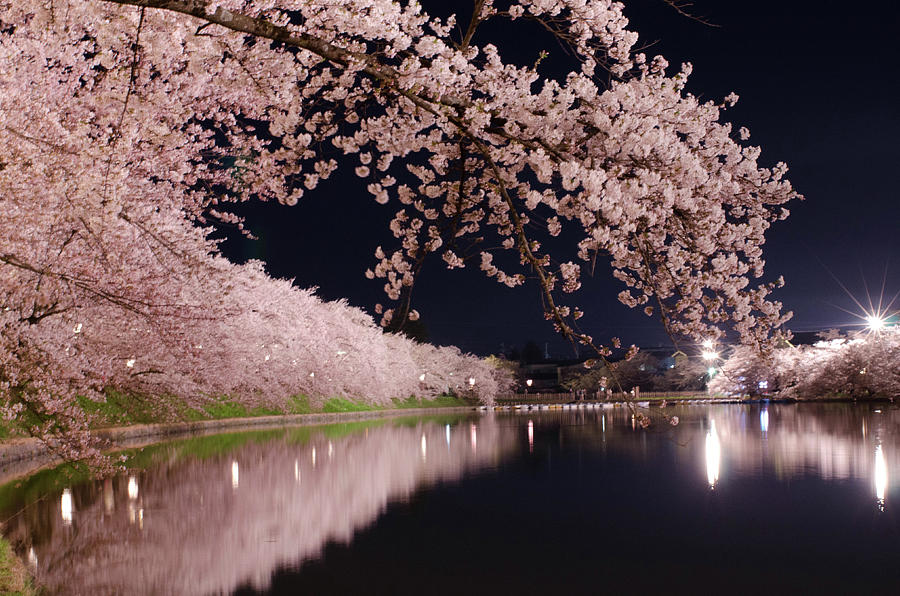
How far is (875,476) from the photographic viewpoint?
14844mm

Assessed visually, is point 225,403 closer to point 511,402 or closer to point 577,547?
point 577,547

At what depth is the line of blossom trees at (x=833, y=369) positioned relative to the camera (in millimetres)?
49562

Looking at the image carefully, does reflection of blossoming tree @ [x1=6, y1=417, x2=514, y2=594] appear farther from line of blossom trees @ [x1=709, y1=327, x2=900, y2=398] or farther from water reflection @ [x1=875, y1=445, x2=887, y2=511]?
line of blossom trees @ [x1=709, y1=327, x2=900, y2=398]

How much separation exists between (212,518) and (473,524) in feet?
12.9

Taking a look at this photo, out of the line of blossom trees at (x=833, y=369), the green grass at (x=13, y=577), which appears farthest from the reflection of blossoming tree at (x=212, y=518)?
the line of blossom trees at (x=833, y=369)

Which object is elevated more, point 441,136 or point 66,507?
point 441,136

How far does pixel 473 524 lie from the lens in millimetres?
11297

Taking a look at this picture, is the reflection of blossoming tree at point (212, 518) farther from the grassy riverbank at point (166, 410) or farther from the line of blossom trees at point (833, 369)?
the line of blossom trees at point (833, 369)

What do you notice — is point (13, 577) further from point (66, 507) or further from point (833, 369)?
point (833, 369)

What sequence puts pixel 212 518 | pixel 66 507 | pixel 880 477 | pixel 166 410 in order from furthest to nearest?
pixel 166 410 < pixel 880 477 < pixel 66 507 < pixel 212 518

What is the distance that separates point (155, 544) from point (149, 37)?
618 cm

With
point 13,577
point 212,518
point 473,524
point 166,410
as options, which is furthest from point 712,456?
point 166,410

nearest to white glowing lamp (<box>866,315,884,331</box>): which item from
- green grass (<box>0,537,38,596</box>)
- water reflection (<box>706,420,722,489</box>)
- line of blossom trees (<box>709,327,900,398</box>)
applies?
line of blossom trees (<box>709,327,900,398</box>)

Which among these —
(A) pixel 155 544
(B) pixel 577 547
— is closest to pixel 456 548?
(B) pixel 577 547
